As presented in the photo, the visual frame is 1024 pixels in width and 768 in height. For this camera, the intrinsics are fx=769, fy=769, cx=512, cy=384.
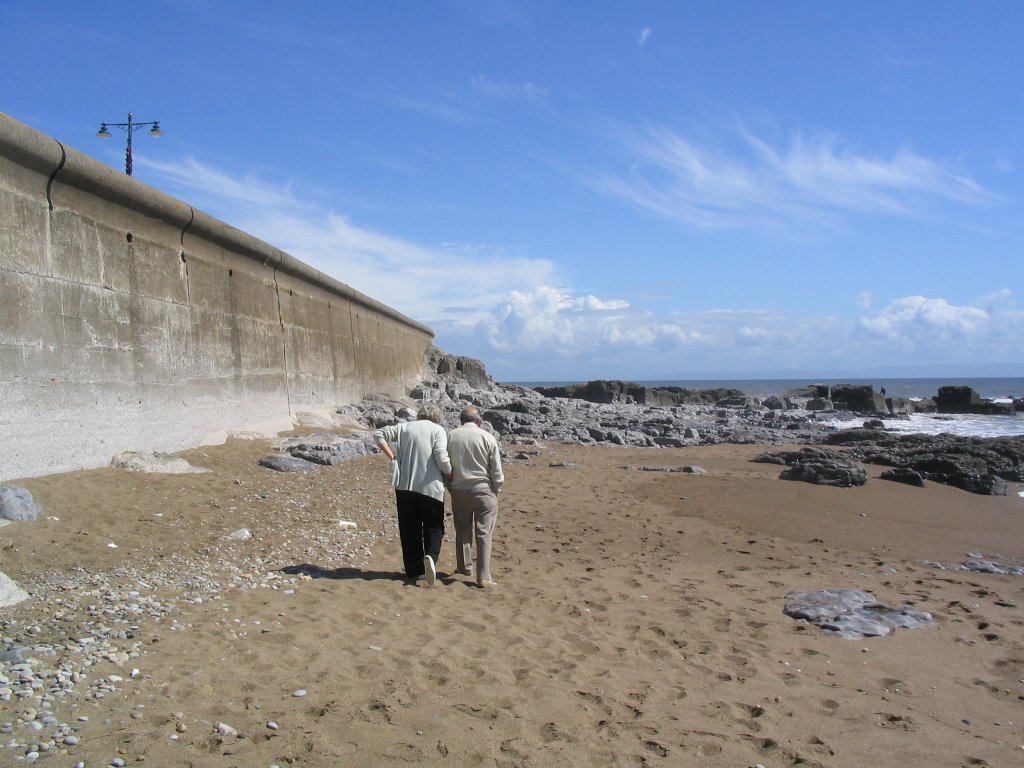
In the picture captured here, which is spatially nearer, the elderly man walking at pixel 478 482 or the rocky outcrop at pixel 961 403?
A: the elderly man walking at pixel 478 482

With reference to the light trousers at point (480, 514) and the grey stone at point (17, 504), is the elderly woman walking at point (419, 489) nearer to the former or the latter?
the light trousers at point (480, 514)

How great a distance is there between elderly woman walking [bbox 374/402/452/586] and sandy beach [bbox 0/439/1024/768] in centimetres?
35

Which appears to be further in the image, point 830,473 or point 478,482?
point 830,473

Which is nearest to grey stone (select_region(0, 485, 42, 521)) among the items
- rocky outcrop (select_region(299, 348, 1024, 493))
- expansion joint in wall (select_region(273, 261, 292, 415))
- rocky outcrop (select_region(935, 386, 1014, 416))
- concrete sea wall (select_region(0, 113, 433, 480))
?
concrete sea wall (select_region(0, 113, 433, 480))

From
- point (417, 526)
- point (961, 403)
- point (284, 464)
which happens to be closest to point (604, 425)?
point (284, 464)

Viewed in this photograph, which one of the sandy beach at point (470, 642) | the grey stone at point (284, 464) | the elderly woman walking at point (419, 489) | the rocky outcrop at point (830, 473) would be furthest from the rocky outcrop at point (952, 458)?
the grey stone at point (284, 464)

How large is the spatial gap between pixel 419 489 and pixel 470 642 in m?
1.54

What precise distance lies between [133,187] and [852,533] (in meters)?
9.02

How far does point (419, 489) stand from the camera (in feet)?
19.4

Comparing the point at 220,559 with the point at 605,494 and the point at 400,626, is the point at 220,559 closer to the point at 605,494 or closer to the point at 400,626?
the point at 400,626

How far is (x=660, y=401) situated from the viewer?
3794 centimetres

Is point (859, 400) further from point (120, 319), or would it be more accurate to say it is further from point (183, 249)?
point (120, 319)

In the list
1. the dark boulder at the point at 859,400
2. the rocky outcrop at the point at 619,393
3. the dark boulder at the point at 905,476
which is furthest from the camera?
the dark boulder at the point at 859,400

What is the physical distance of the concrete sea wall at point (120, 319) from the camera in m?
6.67
